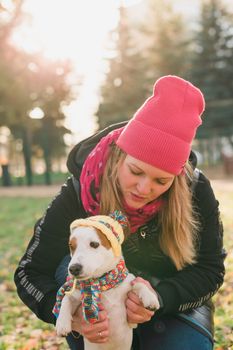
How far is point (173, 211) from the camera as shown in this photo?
2453 millimetres

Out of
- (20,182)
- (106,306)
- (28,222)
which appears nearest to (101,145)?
(106,306)

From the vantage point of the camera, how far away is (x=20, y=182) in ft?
64.5

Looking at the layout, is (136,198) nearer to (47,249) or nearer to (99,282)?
(99,282)

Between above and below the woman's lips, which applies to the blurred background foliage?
→ below

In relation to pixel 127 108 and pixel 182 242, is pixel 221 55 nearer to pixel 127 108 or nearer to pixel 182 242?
pixel 127 108

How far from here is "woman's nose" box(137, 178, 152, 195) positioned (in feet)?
7.13

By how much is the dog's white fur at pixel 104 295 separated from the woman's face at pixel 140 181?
336 mm

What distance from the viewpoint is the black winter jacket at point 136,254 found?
8.15 ft

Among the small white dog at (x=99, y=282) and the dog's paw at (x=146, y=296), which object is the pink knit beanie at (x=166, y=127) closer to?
the small white dog at (x=99, y=282)

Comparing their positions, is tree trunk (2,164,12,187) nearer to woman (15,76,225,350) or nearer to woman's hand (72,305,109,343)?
woman (15,76,225,350)

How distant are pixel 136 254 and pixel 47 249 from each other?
1.62ft

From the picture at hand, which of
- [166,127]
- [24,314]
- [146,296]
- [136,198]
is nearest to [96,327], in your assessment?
[146,296]

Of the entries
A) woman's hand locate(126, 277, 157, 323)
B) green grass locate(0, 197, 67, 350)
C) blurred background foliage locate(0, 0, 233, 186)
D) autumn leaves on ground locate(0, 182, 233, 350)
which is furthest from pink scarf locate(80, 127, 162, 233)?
blurred background foliage locate(0, 0, 233, 186)

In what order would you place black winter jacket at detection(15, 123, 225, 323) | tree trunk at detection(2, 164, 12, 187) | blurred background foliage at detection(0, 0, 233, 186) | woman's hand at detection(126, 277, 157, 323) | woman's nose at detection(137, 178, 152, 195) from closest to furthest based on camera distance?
woman's hand at detection(126, 277, 157, 323) < woman's nose at detection(137, 178, 152, 195) < black winter jacket at detection(15, 123, 225, 323) < tree trunk at detection(2, 164, 12, 187) < blurred background foliage at detection(0, 0, 233, 186)
